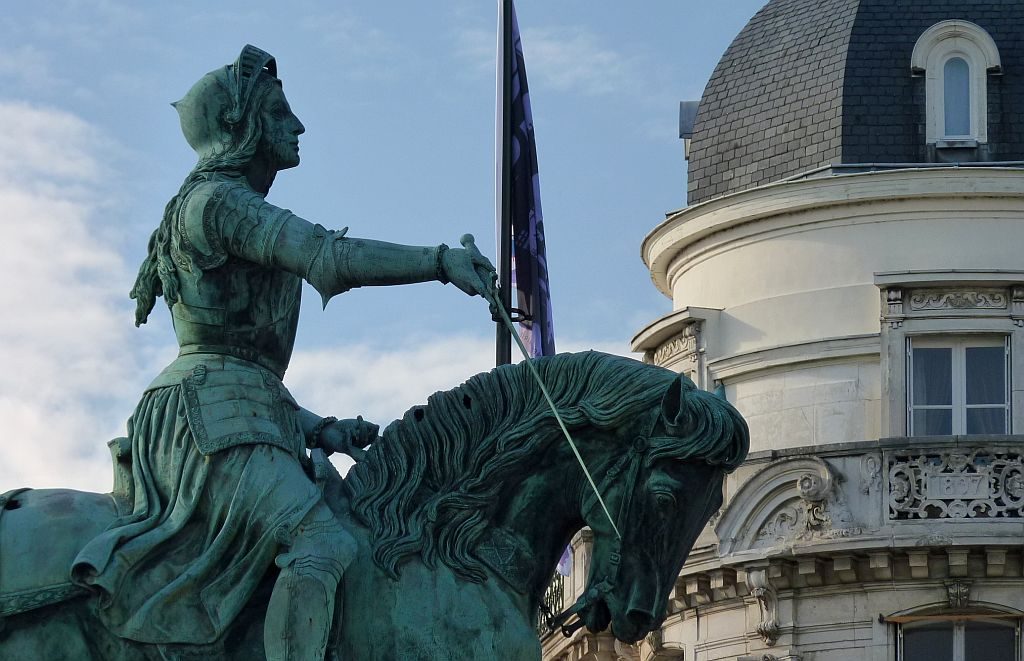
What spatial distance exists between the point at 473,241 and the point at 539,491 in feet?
3.33

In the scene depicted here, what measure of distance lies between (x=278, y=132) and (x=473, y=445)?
156cm

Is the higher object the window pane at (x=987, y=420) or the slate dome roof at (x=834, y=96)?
the slate dome roof at (x=834, y=96)

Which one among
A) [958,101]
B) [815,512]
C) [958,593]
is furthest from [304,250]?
[958,101]

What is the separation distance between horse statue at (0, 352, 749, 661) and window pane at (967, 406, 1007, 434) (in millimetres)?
33661

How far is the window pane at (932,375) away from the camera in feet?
148

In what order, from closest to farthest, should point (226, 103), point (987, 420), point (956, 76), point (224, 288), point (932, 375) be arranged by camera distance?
1. point (224, 288)
2. point (226, 103)
3. point (987, 420)
4. point (932, 375)
5. point (956, 76)

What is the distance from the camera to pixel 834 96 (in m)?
48.2

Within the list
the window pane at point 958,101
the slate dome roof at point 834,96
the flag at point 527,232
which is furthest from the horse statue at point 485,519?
the window pane at point 958,101

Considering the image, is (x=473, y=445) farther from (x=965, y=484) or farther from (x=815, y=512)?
(x=815, y=512)

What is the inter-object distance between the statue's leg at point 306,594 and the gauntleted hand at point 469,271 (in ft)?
3.43

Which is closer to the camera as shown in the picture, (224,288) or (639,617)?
(639,617)

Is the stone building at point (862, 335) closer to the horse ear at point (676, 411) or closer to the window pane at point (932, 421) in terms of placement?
the window pane at point (932, 421)

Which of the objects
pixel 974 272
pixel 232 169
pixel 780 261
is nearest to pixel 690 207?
pixel 780 261

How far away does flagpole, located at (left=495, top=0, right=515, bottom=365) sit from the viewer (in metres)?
22.3
